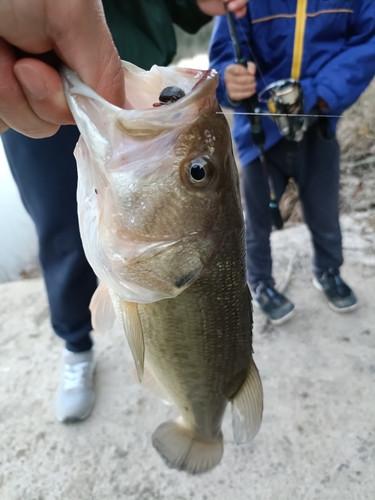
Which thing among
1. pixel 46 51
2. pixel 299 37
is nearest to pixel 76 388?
pixel 46 51

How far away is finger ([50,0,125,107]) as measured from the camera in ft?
1.83

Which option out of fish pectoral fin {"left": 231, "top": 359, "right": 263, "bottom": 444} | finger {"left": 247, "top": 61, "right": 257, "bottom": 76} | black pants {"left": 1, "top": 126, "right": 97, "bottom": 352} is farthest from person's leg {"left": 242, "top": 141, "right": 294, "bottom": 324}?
fish pectoral fin {"left": 231, "top": 359, "right": 263, "bottom": 444}

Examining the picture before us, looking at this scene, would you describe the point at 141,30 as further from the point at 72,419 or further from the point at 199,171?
the point at 72,419

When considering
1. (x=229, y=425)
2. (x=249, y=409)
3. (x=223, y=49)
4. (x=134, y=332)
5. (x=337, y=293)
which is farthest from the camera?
(x=337, y=293)

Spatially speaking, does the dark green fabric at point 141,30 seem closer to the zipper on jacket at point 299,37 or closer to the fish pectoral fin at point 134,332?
the zipper on jacket at point 299,37

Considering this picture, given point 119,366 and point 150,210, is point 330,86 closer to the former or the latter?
point 150,210

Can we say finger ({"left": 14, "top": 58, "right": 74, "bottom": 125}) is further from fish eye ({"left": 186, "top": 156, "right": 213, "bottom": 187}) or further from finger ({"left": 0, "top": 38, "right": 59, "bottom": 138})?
fish eye ({"left": 186, "top": 156, "right": 213, "bottom": 187})

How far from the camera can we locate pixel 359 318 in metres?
2.18

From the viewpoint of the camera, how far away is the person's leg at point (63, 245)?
1.41 meters

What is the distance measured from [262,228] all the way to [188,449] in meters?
1.27

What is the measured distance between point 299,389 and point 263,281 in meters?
0.61

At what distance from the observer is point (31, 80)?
1.99 ft

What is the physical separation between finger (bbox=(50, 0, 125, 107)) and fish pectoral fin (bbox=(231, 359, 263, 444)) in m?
0.75

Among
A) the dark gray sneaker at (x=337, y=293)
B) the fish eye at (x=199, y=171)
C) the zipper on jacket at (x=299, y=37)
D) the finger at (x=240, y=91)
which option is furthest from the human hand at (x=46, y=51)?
the dark gray sneaker at (x=337, y=293)
